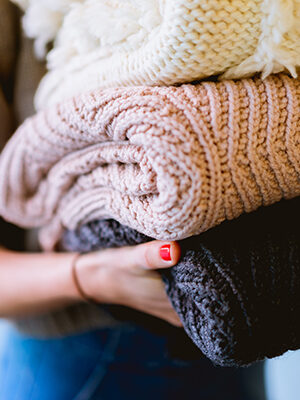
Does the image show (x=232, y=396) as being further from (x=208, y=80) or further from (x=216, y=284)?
(x=208, y=80)

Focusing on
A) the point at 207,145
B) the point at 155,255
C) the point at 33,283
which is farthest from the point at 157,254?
the point at 33,283

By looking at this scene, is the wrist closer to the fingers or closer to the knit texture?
the fingers

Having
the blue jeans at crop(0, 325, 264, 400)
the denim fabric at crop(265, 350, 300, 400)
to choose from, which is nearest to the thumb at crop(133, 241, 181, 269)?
the blue jeans at crop(0, 325, 264, 400)

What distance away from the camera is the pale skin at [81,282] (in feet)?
1.33

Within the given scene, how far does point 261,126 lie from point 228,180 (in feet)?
0.15

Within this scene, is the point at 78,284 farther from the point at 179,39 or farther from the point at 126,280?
the point at 179,39

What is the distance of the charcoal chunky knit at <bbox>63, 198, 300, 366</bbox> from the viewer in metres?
0.28

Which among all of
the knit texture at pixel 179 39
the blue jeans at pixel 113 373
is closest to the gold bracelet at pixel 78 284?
the blue jeans at pixel 113 373

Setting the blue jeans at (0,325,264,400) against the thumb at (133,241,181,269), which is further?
the blue jeans at (0,325,264,400)

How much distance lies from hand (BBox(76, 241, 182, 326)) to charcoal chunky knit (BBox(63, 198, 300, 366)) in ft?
0.21

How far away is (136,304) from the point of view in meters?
0.46

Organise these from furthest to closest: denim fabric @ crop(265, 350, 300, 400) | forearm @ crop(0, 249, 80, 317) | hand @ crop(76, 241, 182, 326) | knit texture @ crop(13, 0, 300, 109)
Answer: denim fabric @ crop(265, 350, 300, 400)
forearm @ crop(0, 249, 80, 317)
hand @ crop(76, 241, 182, 326)
knit texture @ crop(13, 0, 300, 109)

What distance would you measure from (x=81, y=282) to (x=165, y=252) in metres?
0.21

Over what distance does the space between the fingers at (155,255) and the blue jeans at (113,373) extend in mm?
222
